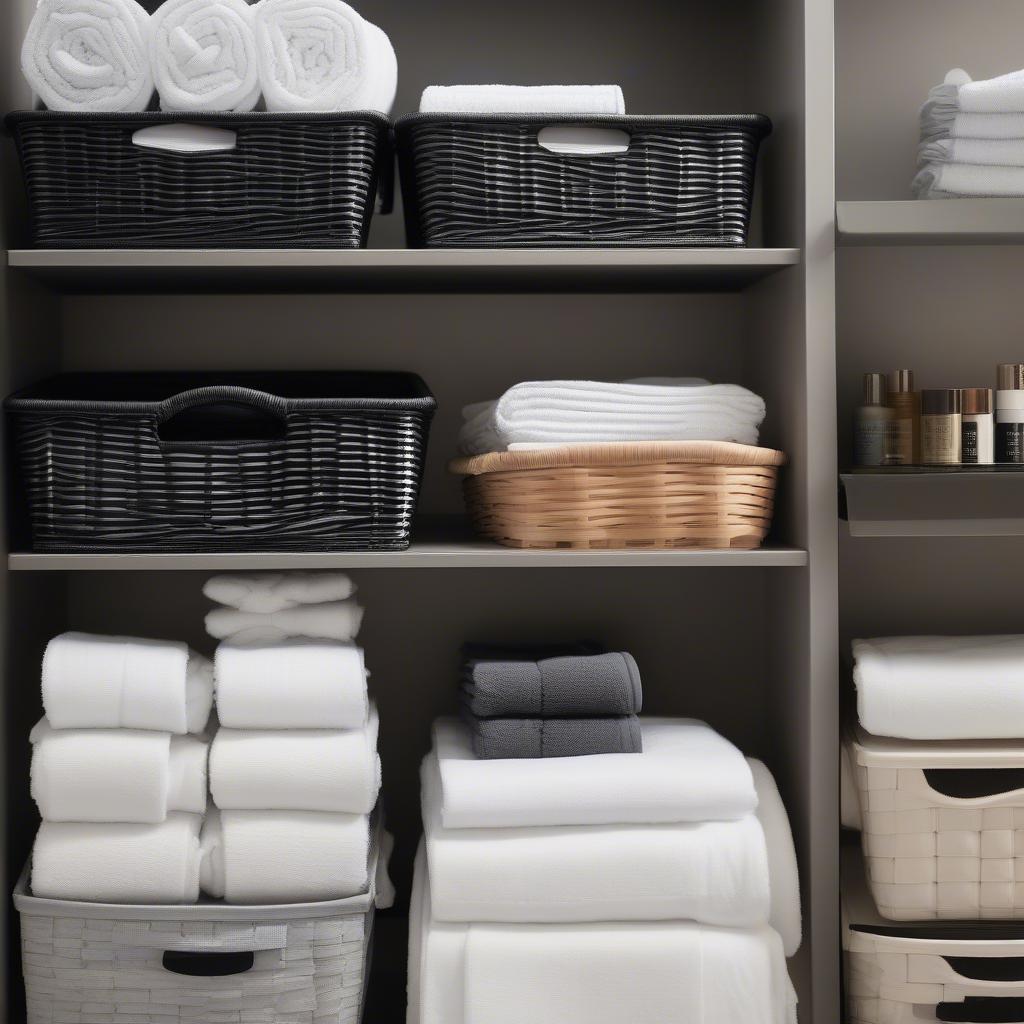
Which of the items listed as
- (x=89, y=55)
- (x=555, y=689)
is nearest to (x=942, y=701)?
(x=555, y=689)

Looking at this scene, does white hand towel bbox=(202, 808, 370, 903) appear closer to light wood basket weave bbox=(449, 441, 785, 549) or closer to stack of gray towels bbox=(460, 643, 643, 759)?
stack of gray towels bbox=(460, 643, 643, 759)

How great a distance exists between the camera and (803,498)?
1.33 meters

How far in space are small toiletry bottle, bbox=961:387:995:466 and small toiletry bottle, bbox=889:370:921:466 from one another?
0.21 feet

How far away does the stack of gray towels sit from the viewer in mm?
1317

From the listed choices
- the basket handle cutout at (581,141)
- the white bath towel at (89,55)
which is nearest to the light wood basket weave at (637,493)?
the basket handle cutout at (581,141)

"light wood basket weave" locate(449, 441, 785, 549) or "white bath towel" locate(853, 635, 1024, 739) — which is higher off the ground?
"light wood basket weave" locate(449, 441, 785, 549)

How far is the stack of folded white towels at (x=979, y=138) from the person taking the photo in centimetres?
132

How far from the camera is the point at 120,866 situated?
125cm

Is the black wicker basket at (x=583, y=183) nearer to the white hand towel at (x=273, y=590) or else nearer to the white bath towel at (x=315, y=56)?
the white bath towel at (x=315, y=56)

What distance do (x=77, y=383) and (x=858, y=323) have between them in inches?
42.7

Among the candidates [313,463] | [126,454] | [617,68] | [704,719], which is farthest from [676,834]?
[617,68]

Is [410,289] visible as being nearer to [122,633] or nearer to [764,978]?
[122,633]

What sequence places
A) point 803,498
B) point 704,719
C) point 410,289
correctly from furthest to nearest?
point 704,719 → point 410,289 → point 803,498

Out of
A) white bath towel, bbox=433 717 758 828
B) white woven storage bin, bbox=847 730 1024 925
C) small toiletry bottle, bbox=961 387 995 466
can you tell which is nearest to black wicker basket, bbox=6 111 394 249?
white bath towel, bbox=433 717 758 828
